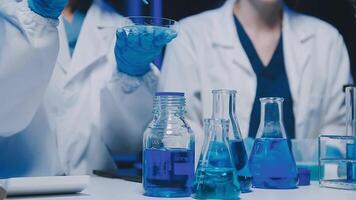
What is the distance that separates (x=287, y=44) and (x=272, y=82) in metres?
0.20

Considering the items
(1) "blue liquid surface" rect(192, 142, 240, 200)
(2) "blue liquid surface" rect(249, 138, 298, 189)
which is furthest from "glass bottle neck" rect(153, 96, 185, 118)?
(2) "blue liquid surface" rect(249, 138, 298, 189)

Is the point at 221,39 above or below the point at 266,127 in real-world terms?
above

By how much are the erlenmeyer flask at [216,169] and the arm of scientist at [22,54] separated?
473mm

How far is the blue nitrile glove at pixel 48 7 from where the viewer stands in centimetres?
122

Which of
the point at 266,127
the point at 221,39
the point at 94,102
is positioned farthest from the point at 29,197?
the point at 221,39

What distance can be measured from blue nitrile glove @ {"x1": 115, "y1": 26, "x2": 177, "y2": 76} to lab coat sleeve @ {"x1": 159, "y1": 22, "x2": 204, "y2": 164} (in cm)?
31

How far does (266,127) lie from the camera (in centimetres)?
125

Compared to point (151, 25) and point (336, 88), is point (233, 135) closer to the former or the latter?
point (151, 25)

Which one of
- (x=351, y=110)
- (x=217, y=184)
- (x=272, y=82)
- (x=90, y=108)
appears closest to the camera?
(x=217, y=184)

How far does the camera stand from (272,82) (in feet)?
6.52

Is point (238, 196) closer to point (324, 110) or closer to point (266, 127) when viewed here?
point (266, 127)

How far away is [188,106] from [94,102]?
0.36 meters

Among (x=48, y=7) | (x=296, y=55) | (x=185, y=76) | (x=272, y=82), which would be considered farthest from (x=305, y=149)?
(x=48, y=7)

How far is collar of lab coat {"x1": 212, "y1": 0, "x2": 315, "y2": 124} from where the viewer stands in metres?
2.01
